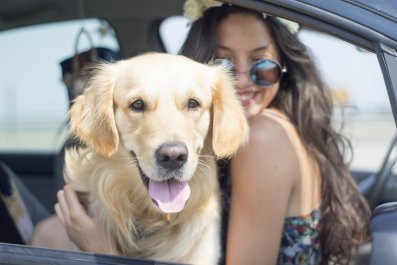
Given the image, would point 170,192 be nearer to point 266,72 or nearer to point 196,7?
point 266,72

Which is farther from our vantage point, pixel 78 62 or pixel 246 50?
pixel 78 62

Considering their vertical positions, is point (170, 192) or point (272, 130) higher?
point (272, 130)

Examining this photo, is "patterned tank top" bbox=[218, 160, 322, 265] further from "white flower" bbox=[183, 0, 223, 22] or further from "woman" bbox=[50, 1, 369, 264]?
"white flower" bbox=[183, 0, 223, 22]

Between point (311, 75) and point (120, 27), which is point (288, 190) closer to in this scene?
point (311, 75)

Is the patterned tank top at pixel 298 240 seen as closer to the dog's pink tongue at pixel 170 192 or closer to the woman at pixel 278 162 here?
the woman at pixel 278 162

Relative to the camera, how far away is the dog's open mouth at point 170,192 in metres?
2.26

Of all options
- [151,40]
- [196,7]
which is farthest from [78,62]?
[196,7]

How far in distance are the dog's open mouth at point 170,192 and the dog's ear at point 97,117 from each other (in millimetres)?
189

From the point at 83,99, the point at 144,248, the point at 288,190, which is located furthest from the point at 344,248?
the point at 83,99

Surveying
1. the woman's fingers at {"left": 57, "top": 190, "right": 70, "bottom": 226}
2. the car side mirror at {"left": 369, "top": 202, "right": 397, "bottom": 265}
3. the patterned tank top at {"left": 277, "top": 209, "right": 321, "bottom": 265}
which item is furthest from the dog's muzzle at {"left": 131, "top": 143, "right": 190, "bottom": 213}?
the car side mirror at {"left": 369, "top": 202, "right": 397, "bottom": 265}

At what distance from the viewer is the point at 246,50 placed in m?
2.68

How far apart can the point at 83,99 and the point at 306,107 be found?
2.92 ft

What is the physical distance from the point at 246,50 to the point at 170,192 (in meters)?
0.69

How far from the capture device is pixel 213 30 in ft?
9.04
